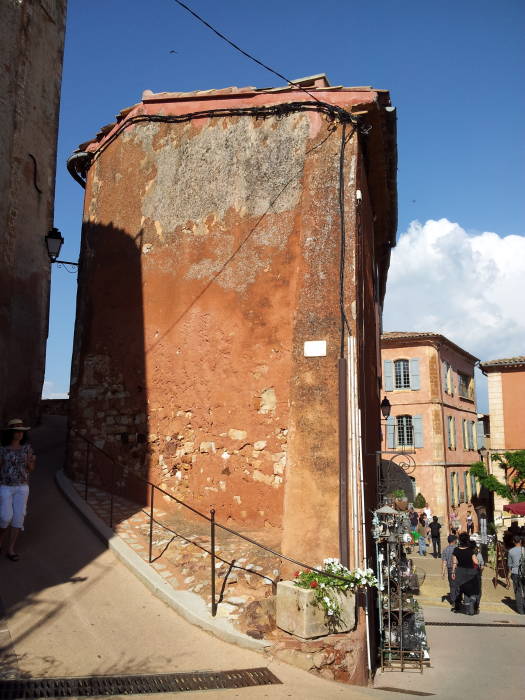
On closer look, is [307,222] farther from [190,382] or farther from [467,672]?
[467,672]

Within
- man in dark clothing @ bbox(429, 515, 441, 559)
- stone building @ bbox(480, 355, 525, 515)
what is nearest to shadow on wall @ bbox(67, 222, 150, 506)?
man in dark clothing @ bbox(429, 515, 441, 559)

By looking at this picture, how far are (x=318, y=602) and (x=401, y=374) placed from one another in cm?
2643

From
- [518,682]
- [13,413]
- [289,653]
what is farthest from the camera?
[13,413]

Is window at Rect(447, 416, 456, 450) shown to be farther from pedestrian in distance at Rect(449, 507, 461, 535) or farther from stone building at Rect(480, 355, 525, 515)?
stone building at Rect(480, 355, 525, 515)

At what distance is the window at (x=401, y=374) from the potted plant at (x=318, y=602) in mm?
25549

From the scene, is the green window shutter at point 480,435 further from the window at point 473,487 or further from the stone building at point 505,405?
the stone building at point 505,405

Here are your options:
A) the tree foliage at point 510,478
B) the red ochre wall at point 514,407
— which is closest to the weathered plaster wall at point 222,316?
the tree foliage at point 510,478

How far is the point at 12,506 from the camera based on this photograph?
6.97 m

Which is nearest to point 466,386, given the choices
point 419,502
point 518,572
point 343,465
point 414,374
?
point 414,374

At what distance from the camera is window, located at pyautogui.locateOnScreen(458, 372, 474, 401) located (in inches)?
1361

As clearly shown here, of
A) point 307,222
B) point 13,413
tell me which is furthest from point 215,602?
point 13,413

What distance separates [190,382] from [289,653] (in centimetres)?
422

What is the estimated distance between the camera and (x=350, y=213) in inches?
328

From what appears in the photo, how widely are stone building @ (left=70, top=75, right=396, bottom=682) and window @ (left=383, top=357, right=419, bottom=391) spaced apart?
69.4ft
